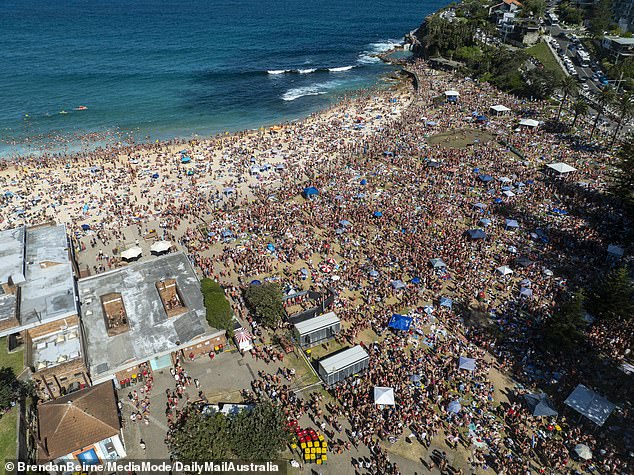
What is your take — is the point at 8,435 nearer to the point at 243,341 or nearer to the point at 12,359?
the point at 12,359

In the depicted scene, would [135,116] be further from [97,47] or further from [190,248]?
[97,47]

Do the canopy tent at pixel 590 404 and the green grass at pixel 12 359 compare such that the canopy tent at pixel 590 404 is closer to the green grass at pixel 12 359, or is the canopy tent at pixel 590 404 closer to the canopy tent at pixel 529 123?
the green grass at pixel 12 359

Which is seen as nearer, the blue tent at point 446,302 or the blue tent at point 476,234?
the blue tent at point 446,302

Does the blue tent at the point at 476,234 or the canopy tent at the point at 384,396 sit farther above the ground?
the blue tent at the point at 476,234

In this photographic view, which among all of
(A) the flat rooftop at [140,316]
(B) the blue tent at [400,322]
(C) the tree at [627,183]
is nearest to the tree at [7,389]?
(A) the flat rooftop at [140,316]

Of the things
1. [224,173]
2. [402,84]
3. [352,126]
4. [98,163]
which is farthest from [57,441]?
[402,84]

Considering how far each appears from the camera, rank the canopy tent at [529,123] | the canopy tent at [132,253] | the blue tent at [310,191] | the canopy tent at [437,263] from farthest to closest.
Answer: the canopy tent at [529,123], the blue tent at [310,191], the canopy tent at [132,253], the canopy tent at [437,263]
